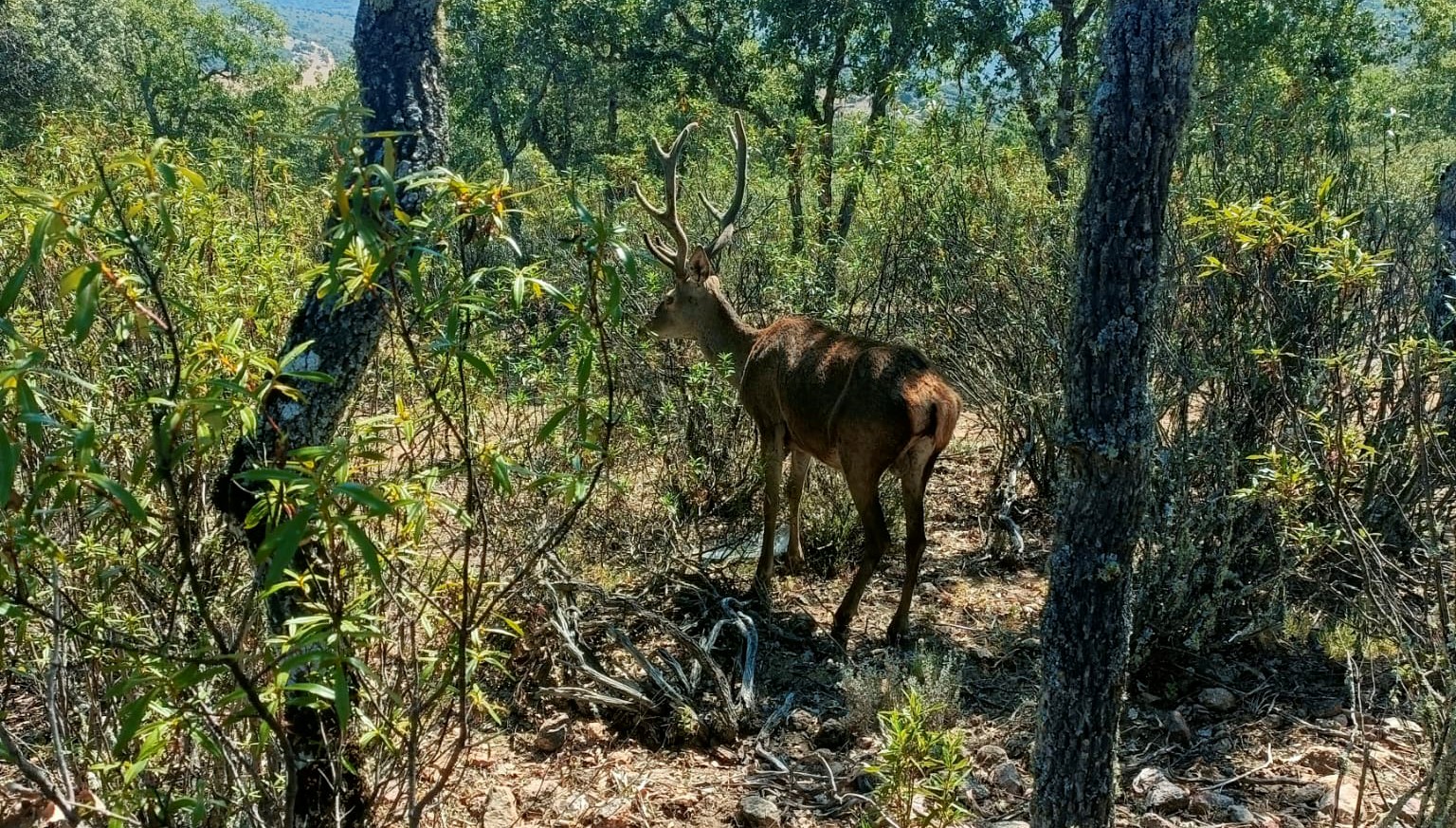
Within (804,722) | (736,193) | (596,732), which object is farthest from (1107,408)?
(736,193)

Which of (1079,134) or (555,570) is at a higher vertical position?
(1079,134)

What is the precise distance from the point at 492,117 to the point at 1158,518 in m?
18.6

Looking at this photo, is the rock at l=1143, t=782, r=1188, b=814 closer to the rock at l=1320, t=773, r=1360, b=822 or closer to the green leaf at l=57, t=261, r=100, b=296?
the rock at l=1320, t=773, r=1360, b=822

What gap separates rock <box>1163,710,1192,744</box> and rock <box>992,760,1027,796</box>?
78 cm

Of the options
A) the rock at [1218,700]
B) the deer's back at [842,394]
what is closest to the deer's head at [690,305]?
the deer's back at [842,394]

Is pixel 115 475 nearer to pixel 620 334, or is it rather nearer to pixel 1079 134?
pixel 620 334

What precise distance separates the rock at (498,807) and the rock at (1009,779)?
1.97m

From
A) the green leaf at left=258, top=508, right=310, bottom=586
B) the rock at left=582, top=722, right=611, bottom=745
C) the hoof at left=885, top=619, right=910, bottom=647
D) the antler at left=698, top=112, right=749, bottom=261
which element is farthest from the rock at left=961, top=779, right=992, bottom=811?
the antler at left=698, top=112, right=749, bottom=261

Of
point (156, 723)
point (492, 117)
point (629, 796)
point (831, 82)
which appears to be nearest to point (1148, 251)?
point (156, 723)

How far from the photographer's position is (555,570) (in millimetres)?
5023

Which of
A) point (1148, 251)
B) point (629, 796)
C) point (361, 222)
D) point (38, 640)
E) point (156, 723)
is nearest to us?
point (361, 222)

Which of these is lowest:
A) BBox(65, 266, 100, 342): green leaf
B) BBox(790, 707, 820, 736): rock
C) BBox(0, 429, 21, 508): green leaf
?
BBox(790, 707, 820, 736): rock

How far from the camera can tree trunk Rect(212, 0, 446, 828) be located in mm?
3156

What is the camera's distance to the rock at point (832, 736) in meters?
4.83
